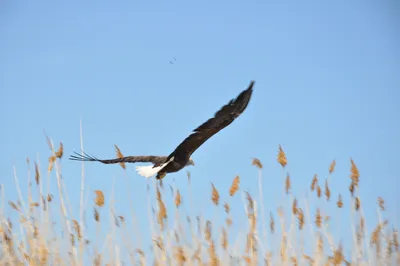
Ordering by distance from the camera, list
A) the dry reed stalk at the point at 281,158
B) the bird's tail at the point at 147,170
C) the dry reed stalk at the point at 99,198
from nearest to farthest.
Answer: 1. the dry reed stalk at the point at 99,198
2. the dry reed stalk at the point at 281,158
3. the bird's tail at the point at 147,170

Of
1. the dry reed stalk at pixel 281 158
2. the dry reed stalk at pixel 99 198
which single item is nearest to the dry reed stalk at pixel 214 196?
the dry reed stalk at pixel 281 158

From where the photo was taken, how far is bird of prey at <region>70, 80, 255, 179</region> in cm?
541

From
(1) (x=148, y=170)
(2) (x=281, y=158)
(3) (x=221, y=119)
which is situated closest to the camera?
(2) (x=281, y=158)

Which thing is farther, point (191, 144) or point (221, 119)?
point (191, 144)

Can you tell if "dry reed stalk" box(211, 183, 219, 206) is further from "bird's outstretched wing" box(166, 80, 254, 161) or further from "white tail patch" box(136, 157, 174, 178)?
"white tail patch" box(136, 157, 174, 178)

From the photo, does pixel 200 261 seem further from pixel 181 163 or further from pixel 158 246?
pixel 181 163

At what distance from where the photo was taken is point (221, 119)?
18.4 ft

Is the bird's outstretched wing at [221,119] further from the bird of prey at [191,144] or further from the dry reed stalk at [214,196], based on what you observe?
the dry reed stalk at [214,196]

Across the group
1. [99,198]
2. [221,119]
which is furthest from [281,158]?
[221,119]

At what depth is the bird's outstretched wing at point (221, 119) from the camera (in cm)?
533

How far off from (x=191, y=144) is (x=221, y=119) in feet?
2.52

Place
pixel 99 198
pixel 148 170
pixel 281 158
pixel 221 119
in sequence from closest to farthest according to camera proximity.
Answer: pixel 99 198 → pixel 281 158 → pixel 221 119 → pixel 148 170

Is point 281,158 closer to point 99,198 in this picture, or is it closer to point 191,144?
point 99,198

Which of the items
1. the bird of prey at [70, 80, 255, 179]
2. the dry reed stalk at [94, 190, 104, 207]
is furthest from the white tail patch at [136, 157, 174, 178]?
the dry reed stalk at [94, 190, 104, 207]
